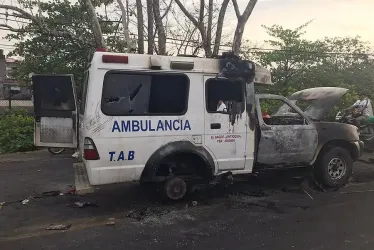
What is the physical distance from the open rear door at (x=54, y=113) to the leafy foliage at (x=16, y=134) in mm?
5111

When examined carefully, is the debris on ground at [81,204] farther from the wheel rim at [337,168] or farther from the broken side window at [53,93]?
the wheel rim at [337,168]

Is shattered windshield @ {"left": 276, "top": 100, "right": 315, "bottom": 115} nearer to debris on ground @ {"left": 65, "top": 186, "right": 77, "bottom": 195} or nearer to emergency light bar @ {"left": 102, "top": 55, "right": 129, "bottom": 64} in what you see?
emergency light bar @ {"left": 102, "top": 55, "right": 129, "bottom": 64}

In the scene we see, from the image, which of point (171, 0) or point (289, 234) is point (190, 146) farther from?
point (171, 0)

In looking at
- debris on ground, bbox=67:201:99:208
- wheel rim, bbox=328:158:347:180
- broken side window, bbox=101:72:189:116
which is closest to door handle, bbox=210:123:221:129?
broken side window, bbox=101:72:189:116

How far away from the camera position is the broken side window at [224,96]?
546 cm

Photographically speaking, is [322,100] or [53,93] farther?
[322,100]

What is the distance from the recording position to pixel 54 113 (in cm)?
586

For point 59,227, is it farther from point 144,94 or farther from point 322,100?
point 322,100

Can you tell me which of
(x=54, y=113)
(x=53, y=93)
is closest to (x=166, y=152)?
(x=54, y=113)

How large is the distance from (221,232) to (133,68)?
8.30ft

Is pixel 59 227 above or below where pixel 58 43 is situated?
below

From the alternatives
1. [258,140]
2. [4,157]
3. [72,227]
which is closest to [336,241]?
[258,140]

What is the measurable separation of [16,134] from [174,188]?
23.7 feet

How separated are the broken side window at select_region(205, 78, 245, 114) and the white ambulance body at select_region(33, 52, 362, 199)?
16mm
